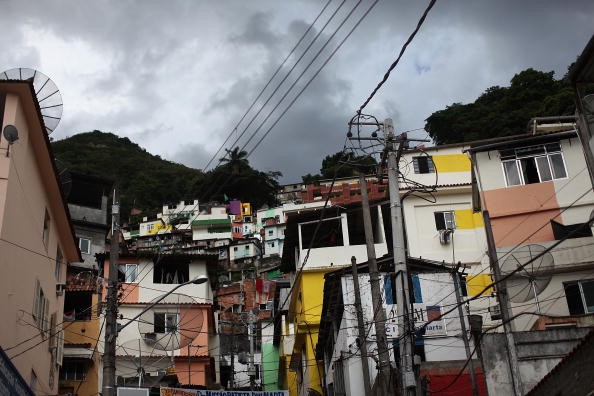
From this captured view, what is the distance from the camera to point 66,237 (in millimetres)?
26031

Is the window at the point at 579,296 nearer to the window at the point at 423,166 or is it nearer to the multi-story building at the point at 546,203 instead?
the multi-story building at the point at 546,203

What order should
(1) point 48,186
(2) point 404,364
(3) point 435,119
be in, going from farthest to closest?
(3) point 435,119, (1) point 48,186, (2) point 404,364

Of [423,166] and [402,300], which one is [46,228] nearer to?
[402,300]

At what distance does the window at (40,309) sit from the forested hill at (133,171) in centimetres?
8019

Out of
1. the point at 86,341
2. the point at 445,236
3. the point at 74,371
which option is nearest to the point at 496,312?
the point at 445,236

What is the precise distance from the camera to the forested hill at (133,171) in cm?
10950

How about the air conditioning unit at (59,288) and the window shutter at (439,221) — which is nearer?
the air conditioning unit at (59,288)

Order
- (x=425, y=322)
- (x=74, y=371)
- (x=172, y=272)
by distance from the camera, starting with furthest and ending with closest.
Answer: (x=172, y=272), (x=74, y=371), (x=425, y=322)

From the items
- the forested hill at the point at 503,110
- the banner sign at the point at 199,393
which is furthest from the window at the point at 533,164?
the forested hill at the point at 503,110

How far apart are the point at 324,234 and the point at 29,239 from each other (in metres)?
21.7

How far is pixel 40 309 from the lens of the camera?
21531 mm

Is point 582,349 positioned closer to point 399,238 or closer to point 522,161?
point 399,238

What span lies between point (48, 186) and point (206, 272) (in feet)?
60.4

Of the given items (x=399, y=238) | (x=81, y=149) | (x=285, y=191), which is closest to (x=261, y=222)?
(x=285, y=191)
